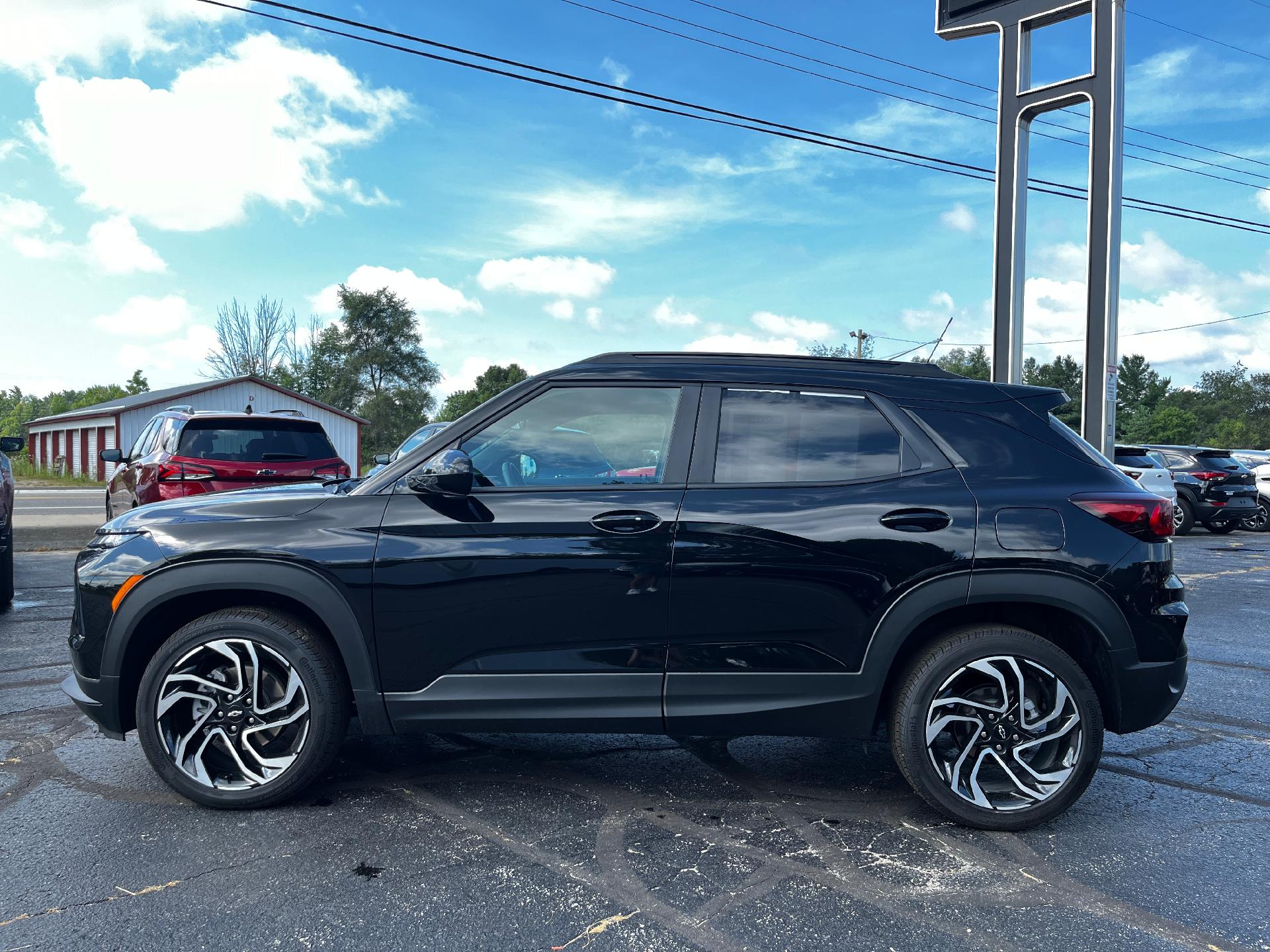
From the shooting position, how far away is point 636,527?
342 cm

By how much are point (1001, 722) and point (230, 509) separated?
3.03 m

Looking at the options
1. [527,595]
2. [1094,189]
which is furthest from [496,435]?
[1094,189]

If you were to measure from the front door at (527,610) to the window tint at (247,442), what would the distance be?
620 centimetres

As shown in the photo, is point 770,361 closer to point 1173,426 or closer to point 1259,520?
point 1259,520

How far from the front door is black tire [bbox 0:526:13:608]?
5930 millimetres

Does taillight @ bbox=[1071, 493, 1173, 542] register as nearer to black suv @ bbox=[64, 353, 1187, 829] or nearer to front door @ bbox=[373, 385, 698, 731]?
black suv @ bbox=[64, 353, 1187, 829]

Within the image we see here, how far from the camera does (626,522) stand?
3432 millimetres

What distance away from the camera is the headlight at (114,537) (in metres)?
3.61

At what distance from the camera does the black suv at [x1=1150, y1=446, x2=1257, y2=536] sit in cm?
1794

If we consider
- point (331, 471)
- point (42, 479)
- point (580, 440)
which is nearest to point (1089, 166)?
point (331, 471)

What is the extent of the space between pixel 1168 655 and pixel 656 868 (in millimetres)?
2050

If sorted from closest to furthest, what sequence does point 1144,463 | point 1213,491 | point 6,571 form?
point 6,571 → point 1144,463 → point 1213,491

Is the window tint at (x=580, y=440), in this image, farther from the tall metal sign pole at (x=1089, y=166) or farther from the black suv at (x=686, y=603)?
the tall metal sign pole at (x=1089, y=166)

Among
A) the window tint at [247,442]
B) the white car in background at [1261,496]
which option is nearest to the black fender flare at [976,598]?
the window tint at [247,442]
